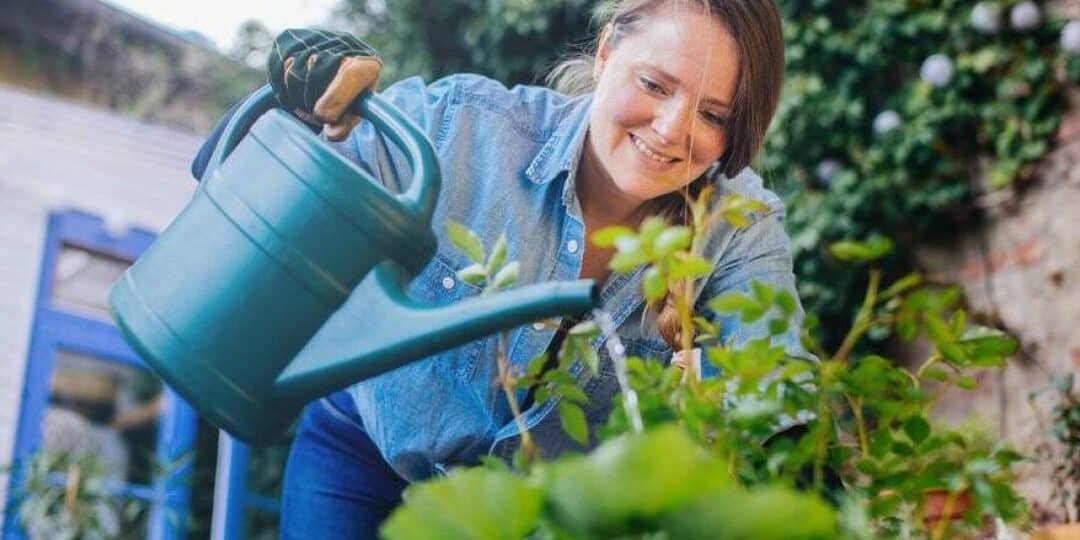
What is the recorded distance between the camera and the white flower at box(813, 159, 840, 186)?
358 cm

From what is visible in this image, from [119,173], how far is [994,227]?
2569mm

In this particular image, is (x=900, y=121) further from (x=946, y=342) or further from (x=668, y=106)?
(x=946, y=342)

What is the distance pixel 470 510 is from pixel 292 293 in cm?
36

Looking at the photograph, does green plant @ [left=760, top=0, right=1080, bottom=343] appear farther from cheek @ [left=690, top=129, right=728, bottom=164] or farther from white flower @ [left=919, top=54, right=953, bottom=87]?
cheek @ [left=690, top=129, right=728, bottom=164]

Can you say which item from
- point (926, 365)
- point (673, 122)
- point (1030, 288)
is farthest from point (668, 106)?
point (1030, 288)

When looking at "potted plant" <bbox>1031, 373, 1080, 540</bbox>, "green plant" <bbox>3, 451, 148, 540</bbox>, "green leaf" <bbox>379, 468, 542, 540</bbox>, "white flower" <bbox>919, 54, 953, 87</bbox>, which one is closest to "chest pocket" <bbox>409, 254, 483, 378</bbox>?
"green leaf" <bbox>379, 468, 542, 540</bbox>

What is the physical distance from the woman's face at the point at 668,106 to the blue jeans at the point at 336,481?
444mm

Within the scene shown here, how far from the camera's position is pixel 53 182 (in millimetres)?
3598

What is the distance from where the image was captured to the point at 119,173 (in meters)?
3.74

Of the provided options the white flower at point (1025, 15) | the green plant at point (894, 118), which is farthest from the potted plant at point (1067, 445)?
the white flower at point (1025, 15)

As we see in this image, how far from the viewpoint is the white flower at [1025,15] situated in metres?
3.24

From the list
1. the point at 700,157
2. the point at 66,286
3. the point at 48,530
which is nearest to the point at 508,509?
the point at 700,157

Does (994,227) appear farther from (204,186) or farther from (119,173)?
(204,186)

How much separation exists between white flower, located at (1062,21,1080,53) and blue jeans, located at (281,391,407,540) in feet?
7.95
